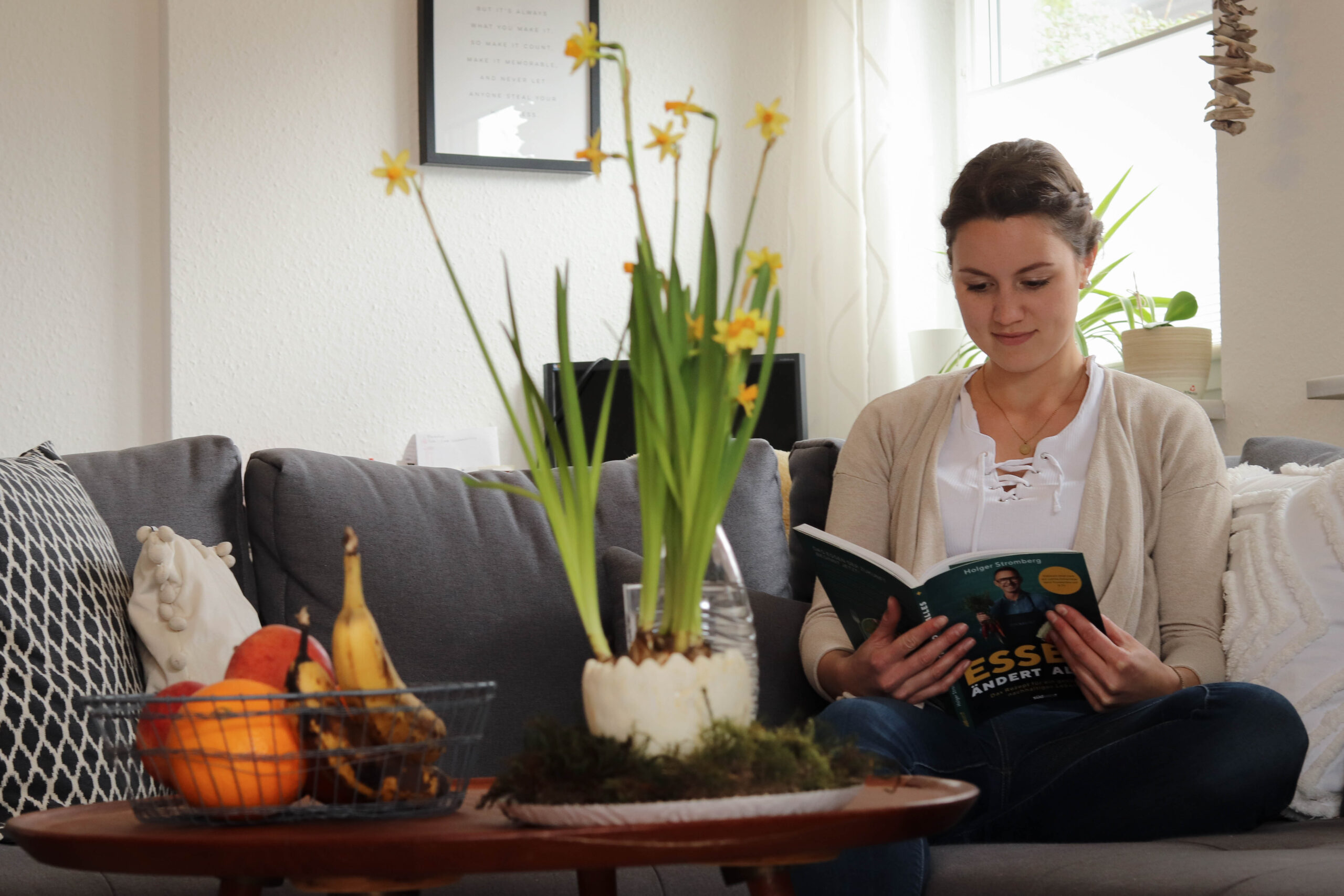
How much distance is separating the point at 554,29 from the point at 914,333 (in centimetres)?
116

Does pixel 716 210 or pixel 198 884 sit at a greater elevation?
pixel 716 210

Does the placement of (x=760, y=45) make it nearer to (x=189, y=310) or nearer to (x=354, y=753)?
(x=189, y=310)

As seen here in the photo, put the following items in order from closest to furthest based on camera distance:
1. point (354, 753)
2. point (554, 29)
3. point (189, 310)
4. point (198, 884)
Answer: point (354, 753) < point (198, 884) < point (189, 310) < point (554, 29)

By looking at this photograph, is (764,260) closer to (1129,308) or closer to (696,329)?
(696,329)

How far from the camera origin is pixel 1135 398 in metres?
1.69

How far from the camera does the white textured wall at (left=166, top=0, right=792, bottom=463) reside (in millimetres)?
2924

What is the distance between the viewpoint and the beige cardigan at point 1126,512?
1.52m

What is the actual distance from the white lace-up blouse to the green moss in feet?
2.99

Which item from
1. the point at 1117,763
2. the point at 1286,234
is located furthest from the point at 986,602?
the point at 1286,234

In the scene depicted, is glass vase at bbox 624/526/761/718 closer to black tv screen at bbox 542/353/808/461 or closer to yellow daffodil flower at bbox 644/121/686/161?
yellow daffodil flower at bbox 644/121/686/161

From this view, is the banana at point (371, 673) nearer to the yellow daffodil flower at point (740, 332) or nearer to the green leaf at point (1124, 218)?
the yellow daffodil flower at point (740, 332)

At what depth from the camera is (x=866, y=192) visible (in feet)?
10.6

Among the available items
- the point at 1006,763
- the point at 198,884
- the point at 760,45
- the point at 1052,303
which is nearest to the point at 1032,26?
the point at 760,45

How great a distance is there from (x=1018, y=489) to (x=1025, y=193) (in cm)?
38
